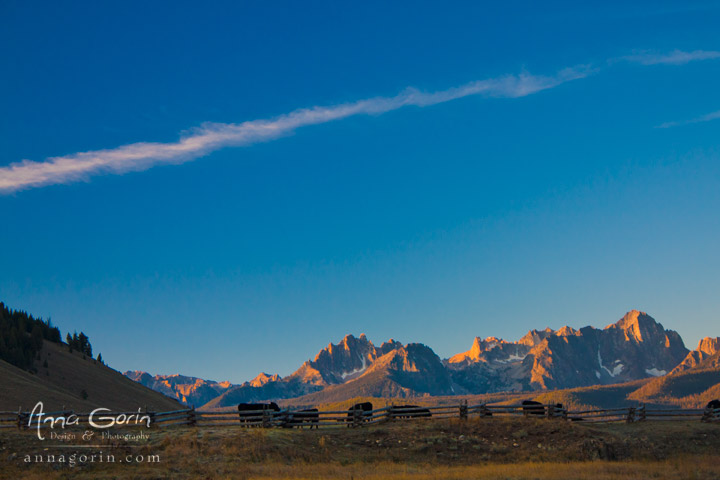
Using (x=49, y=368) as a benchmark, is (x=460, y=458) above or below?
below

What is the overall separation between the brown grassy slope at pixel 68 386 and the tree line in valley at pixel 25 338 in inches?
76.8

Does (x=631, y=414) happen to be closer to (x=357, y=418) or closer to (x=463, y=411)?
(x=463, y=411)

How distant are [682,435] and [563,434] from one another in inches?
380

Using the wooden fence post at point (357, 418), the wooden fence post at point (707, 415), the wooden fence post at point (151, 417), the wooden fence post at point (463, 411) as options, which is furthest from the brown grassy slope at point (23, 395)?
the wooden fence post at point (707, 415)

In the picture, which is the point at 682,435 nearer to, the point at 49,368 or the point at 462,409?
the point at 462,409

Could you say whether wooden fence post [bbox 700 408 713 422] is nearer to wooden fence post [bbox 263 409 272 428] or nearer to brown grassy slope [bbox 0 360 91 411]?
wooden fence post [bbox 263 409 272 428]

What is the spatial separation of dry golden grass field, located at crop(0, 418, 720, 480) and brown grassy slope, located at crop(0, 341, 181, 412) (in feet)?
114

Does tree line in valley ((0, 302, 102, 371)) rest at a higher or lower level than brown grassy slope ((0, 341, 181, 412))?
higher

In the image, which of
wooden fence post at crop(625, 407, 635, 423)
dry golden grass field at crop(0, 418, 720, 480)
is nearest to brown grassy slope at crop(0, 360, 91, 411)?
dry golden grass field at crop(0, 418, 720, 480)

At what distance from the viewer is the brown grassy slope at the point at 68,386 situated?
65.1 meters

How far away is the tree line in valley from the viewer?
9171 cm

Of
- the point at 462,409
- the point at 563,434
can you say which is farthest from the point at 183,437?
the point at 563,434

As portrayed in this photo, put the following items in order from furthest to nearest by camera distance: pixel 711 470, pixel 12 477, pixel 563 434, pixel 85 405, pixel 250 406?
pixel 85 405 → pixel 250 406 → pixel 563 434 → pixel 711 470 → pixel 12 477

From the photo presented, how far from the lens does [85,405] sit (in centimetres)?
7275
